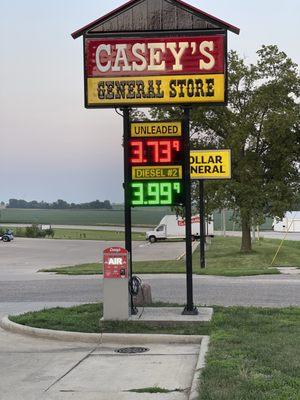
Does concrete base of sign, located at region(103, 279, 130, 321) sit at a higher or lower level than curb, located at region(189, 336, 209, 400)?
higher

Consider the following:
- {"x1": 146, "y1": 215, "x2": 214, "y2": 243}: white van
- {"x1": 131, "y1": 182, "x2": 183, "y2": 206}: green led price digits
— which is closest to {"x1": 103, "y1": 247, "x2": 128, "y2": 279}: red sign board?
{"x1": 131, "y1": 182, "x2": 183, "y2": 206}: green led price digits

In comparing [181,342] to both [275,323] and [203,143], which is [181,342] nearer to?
[275,323]

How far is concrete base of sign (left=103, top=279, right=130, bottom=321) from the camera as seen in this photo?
10242 mm

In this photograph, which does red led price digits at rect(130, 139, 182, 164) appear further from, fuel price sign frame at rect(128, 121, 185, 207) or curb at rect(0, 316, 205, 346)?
curb at rect(0, 316, 205, 346)

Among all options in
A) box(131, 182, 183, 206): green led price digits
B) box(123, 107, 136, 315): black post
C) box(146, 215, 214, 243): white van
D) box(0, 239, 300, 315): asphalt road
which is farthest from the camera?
box(146, 215, 214, 243): white van

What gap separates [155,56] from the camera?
10727 mm

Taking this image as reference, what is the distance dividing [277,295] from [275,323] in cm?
553

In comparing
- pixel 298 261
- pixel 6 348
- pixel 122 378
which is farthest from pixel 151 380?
pixel 298 261

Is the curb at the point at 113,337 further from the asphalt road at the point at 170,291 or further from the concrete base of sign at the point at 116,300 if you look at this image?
the asphalt road at the point at 170,291

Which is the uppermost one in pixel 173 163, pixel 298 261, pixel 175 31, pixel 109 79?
pixel 175 31

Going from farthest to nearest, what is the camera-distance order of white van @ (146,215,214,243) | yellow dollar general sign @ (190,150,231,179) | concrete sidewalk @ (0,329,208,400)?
white van @ (146,215,214,243)
yellow dollar general sign @ (190,150,231,179)
concrete sidewalk @ (0,329,208,400)

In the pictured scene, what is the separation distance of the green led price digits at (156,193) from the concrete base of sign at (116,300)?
1527mm

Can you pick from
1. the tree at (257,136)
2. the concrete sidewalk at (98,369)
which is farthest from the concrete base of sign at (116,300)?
the tree at (257,136)

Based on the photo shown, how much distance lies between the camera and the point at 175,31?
423 inches
